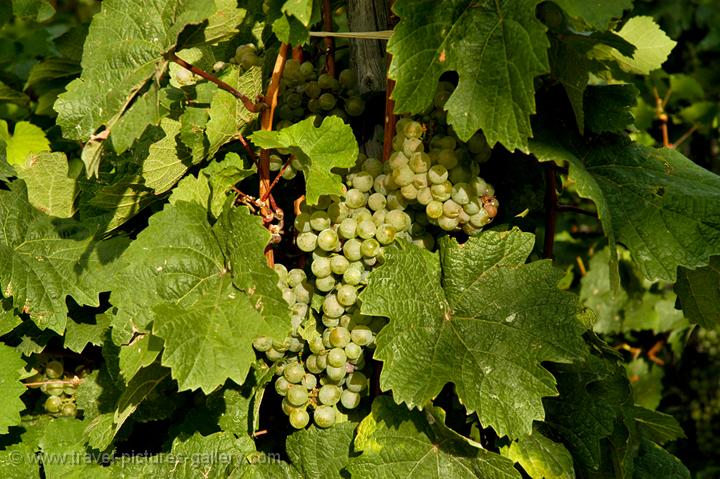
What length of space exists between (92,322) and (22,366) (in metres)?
0.16

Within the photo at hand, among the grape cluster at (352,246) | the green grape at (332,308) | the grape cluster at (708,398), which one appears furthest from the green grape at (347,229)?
the grape cluster at (708,398)

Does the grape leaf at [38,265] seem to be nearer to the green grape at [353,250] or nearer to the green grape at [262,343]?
the green grape at [262,343]

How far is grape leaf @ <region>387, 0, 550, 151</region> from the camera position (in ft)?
4.03

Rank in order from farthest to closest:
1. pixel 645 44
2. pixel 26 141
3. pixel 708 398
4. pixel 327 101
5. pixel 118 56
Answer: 1. pixel 708 398
2. pixel 26 141
3. pixel 645 44
4. pixel 327 101
5. pixel 118 56

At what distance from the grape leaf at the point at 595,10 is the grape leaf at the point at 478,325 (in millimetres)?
412

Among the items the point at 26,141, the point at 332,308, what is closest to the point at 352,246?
the point at 332,308

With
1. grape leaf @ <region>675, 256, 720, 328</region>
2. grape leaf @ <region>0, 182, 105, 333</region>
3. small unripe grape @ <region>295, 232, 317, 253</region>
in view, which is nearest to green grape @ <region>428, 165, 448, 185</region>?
small unripe grape @ <region>295, 232, 317, 253</region>

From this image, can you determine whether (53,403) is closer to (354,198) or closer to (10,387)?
(10,387)

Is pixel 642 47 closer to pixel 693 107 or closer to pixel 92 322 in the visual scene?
pixel 92 322

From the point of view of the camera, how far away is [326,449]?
1.47 metres

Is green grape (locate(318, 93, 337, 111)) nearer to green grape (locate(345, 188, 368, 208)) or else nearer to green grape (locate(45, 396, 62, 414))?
green grape (locate(345, 188, 368, 208))

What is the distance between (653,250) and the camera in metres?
1.36

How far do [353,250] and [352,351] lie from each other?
0.59ft

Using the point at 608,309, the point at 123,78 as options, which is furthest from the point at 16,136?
the point at 608,309
